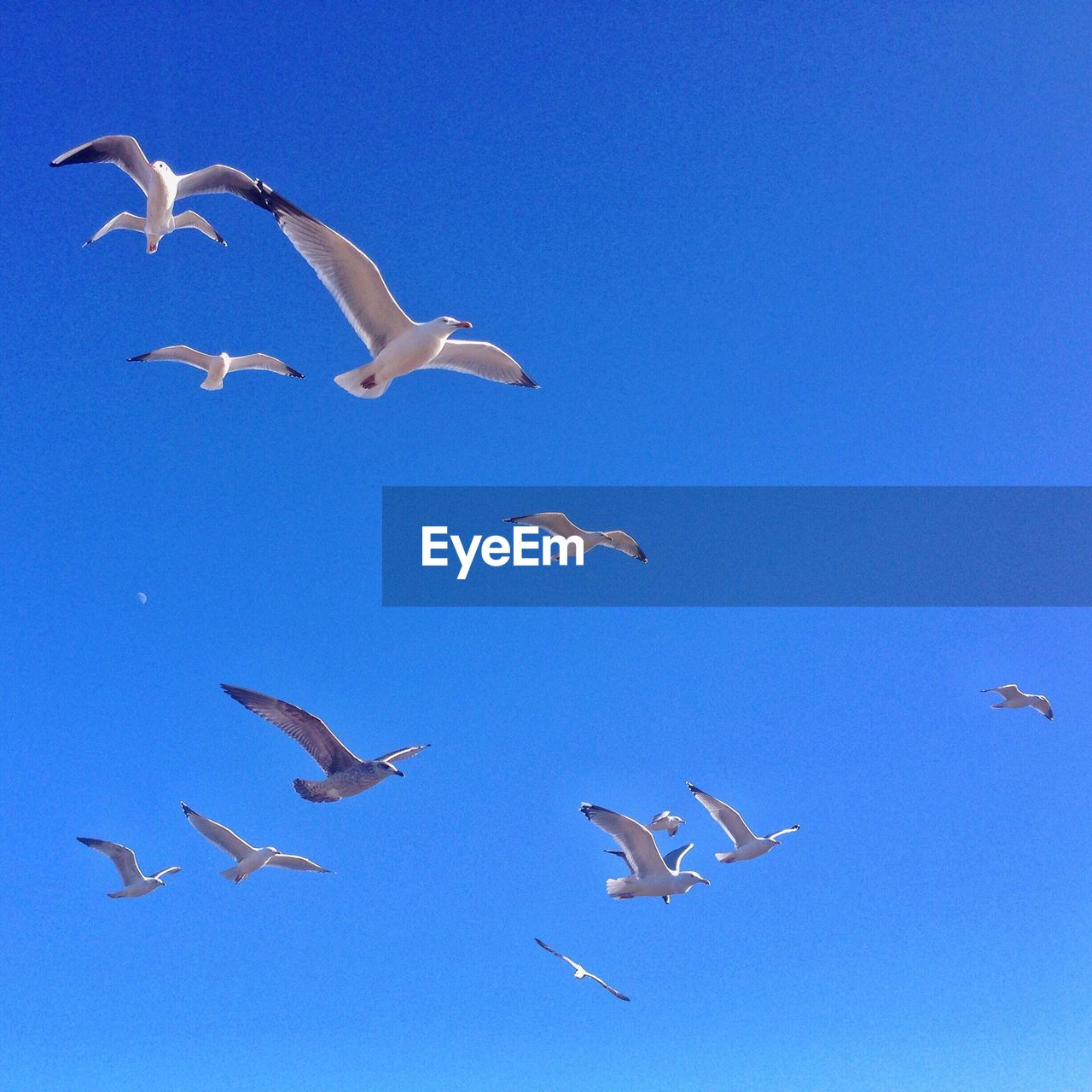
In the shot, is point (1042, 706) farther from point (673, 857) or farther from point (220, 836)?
point (220, 836)

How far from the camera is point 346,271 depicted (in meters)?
9.44

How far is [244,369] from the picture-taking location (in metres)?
13.9

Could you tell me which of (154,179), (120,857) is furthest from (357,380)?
(120,857)

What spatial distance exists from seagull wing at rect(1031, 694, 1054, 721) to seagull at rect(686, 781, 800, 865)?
14.6ft

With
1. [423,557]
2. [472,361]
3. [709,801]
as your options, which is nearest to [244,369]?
[423,557]

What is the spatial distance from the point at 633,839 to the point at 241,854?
13.6 ft

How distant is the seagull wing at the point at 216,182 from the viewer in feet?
37.1

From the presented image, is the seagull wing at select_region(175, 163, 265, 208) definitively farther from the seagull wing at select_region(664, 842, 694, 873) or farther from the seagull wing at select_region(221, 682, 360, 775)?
the seagull wing at select_region(664, 842, 694, 873)

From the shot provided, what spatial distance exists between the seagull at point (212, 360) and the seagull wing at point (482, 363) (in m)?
3.83

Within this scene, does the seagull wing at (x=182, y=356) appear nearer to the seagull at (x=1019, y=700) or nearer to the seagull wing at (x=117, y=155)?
the seagull wing at (x=117, y=155)

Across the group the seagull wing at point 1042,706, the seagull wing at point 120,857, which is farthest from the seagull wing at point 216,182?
the seagull wing at point 1042,706

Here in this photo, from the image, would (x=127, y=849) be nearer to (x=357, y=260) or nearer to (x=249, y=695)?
(x=249, y=695)

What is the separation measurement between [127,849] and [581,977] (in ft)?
18.5

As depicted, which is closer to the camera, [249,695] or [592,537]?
[249,695]
